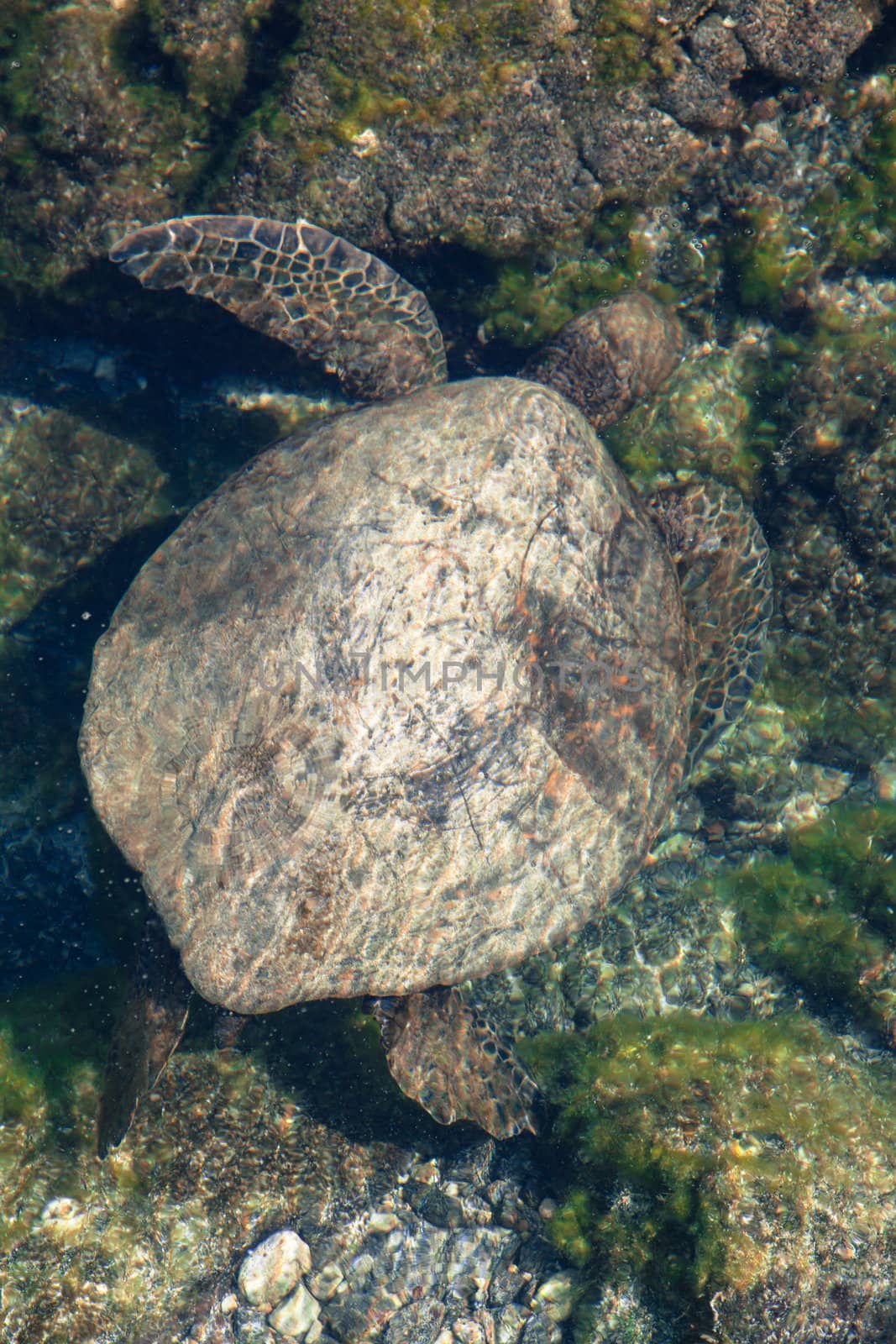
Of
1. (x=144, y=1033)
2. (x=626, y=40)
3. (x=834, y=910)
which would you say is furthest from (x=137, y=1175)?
(x=626, y=40)

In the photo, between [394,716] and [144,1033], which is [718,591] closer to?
[394,716]

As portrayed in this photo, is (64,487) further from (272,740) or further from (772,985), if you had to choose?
(772,985)

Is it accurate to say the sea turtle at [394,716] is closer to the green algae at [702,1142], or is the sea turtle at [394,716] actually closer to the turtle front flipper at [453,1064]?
the turtle front flipper at [453,1064]

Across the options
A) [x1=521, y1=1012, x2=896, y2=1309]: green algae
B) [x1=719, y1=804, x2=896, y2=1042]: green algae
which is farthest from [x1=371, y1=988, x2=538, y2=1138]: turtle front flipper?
[x1=719, y1=804, x2=896, y2=1042]: green algae

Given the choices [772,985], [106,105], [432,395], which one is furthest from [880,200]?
[772,985]

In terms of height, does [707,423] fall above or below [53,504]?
above

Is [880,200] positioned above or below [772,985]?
above
